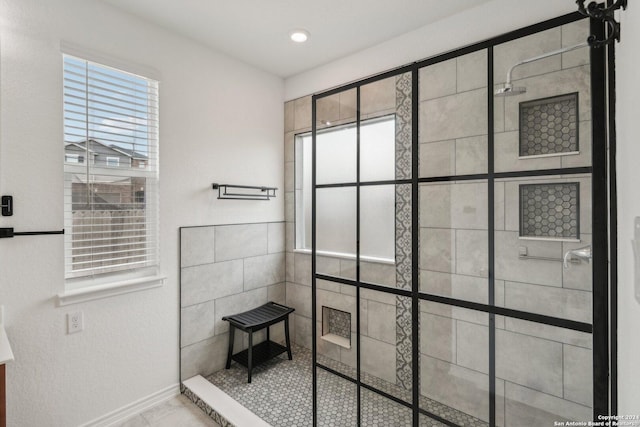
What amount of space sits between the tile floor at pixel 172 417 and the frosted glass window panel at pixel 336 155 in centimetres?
177

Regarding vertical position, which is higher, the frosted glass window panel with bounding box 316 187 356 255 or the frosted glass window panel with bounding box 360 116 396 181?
the frosted glass window panel with bounding box 360 116 396 181

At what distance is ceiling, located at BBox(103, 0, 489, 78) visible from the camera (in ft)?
6.66

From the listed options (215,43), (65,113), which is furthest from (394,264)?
(215,43)

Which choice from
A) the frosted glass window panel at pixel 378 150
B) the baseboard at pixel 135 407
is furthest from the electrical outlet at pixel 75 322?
the frosted glass window panel at pixel 378 150

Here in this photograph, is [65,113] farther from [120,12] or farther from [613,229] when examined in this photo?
[613,229]

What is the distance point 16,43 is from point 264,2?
4.51ft

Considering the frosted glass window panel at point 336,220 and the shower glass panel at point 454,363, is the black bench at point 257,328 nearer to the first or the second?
the frosted glass window panel at point 336,220

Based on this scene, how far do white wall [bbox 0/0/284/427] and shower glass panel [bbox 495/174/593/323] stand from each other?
2.13 m

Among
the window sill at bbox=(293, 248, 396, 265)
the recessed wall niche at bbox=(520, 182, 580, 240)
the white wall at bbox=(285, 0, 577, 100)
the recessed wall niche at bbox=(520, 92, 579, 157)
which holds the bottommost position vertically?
the window sill at bbox=(293, 248, 396, 265)

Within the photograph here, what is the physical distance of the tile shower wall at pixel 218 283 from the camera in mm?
2434

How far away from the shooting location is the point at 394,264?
1.43 metres

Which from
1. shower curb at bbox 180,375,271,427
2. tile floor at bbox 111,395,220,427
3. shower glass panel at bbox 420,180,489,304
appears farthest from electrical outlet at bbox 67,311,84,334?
shower glass panel at bbox 420,180,489,304

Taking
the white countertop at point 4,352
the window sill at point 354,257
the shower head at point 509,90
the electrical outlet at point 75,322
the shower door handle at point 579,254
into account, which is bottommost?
the electrical outlet at point 75,322

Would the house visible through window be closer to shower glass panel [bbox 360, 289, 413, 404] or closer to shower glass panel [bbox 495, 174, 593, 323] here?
shower glass panel [bbox 360, 289, 413, 404]
